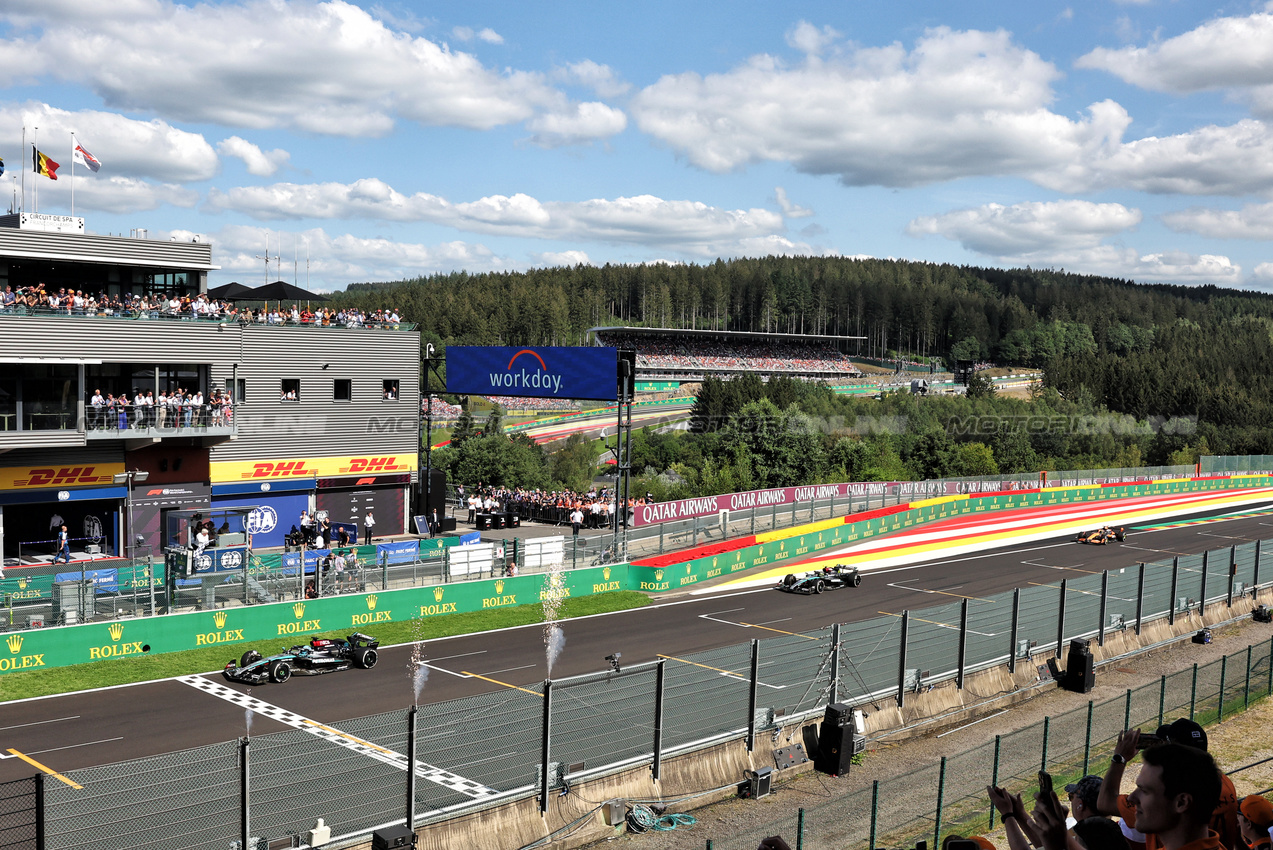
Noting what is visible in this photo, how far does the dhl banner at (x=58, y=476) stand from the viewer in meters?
33.0

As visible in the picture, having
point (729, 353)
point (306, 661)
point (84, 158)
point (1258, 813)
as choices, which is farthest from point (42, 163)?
point (729, 353)

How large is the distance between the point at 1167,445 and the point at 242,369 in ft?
297

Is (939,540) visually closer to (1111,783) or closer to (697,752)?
(697,752)

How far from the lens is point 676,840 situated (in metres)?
13.4

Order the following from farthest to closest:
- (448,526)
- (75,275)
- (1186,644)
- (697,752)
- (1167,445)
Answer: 1. (1167,445)
2. (448,526)
3. (75,275)
4. (1186,644)
5. (697,752)

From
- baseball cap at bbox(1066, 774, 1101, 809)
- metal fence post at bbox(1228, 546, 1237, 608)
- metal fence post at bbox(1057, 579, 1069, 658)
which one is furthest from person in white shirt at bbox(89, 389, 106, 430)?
metal fence post at bbox(1228, 546, 1237, 608)

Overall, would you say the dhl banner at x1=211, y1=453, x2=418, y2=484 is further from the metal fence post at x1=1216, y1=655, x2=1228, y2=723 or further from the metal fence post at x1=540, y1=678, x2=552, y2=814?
the metal fence post at x1=1216, y1=655, x2=1228, y2=723

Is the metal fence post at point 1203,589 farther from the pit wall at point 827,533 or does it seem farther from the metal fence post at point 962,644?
the pit wall at point 827,533

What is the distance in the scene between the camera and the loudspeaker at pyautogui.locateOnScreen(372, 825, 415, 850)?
11109 mm

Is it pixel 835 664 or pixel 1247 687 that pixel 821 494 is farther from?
pixel 835 664

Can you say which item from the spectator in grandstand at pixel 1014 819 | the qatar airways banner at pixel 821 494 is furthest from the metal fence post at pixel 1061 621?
the qatar airways banner at pixel 821 494

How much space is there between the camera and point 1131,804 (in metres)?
6.47

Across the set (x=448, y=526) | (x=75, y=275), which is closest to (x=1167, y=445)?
(x=448, y=526)

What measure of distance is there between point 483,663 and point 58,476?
61.1ft
